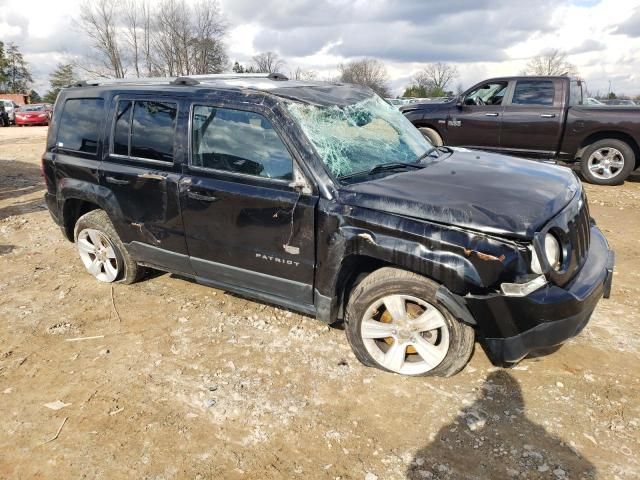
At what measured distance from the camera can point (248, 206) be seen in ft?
10.8

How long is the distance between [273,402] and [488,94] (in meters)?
8.09

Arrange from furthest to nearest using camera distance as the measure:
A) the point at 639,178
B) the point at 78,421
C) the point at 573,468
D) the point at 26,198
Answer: the point at 639,178
the point at 26,198
the point at 78,421
the point at 573,468

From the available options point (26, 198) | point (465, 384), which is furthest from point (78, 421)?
point (26, 198)

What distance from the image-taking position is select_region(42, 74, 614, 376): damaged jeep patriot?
2.66 metres

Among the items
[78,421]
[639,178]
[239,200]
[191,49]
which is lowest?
[78,421]

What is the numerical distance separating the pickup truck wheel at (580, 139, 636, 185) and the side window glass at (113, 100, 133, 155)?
781 cm

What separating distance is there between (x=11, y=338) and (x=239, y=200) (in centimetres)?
225

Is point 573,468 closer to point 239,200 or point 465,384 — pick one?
point 465,384

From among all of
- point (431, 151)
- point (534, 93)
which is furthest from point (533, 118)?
point (431, 151)

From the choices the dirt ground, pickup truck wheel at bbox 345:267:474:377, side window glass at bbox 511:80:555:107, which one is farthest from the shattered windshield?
side window glass at bbox 511:80:555:107

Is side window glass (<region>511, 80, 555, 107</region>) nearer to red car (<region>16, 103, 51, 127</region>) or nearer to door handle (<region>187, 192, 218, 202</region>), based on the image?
door handle (<region>187, 192, 218, 202</region>)

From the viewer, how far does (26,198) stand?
326 inches

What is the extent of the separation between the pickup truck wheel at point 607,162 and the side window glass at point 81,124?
799cm

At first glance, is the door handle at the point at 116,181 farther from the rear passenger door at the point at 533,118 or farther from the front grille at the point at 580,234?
the rear passenger door at the point at 533,118
